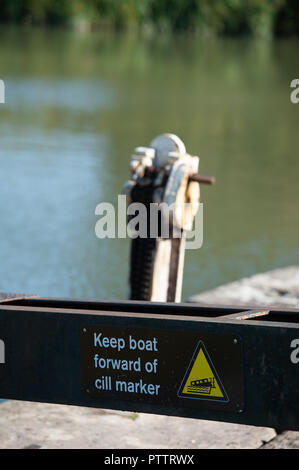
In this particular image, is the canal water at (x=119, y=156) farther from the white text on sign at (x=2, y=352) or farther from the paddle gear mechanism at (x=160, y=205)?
the white text on sign at (x=2, y=352)

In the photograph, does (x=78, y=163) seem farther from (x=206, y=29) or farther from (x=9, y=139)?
(x=206, y=29)

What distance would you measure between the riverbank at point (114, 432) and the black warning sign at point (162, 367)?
0.90 meters

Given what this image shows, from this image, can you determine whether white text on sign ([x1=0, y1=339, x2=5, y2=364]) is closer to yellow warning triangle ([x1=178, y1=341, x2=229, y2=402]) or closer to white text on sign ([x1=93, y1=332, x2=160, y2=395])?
white text on sign ([x1=93, y1=332, x2=160, y2=395])

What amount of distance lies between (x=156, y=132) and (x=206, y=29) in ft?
104

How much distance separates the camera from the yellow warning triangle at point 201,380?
245cm

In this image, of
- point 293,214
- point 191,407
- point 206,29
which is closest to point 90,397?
point 191,407

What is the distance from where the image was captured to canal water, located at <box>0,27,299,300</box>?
25.6ft

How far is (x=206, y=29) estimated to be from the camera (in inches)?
1789

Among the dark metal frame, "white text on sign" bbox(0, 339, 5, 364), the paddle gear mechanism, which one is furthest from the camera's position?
the paddle gear mechanism

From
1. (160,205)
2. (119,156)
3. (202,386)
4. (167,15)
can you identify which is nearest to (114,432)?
(202,386)

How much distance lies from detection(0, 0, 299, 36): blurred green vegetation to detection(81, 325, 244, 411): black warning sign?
40.0 meters

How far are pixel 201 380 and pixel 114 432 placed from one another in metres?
1.14

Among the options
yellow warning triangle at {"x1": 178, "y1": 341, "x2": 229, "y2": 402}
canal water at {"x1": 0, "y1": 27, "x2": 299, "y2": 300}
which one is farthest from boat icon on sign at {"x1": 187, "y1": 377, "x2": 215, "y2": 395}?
canal water at {"x1": 0, "y1": 27, "x2": 299, "y2": 300}

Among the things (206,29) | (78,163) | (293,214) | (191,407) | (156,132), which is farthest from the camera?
(206,29)
